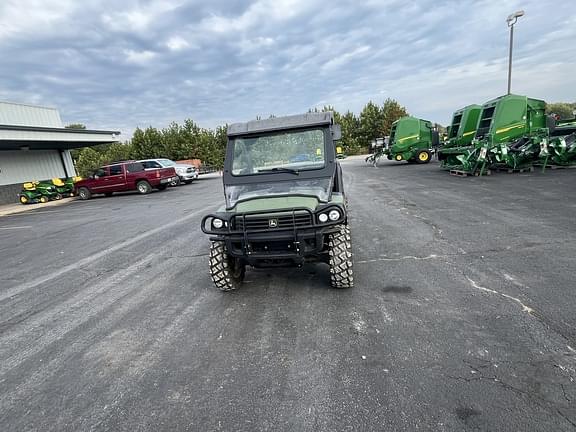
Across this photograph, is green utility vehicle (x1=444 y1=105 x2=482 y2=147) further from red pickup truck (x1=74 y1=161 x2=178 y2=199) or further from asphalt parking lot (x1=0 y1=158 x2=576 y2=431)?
red pickup truck (x1=74 y1=161 x2=178 y2=199)

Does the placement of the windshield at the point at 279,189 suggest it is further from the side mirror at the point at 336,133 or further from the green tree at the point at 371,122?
the green tree at the point at 371,122

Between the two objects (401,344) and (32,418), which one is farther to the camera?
(401,344)

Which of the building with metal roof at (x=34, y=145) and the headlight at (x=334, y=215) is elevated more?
the building with metal roof at (x=34, y=145)

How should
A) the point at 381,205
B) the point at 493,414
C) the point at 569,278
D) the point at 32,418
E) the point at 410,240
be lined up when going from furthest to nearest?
the point at 381,205 → the point at 410,240 → the point at 569,278 → the point at 32,418 → the point at 493,414

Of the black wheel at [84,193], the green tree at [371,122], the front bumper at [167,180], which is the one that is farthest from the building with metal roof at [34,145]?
the green tree at [371,122]

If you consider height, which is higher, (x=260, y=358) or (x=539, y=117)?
(x=539, y=117)

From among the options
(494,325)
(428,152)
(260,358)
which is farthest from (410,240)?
(428,152)

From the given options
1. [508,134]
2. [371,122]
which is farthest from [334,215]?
[371,122]

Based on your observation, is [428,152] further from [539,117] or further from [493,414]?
[493,414]

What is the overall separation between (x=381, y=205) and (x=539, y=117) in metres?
9.71

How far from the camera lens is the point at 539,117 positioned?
46.2 feet

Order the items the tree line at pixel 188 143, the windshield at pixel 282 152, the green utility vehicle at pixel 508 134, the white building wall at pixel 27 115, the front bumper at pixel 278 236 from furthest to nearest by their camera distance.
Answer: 1. the tree line at pixel 188 143
2. the white building wall at pixel 27 115
3. the green utility vehicle at pixel 508 134
4. the windshield at pixel 282 152
5. the front bumper at pixel 278 236

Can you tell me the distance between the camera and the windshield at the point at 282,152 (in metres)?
4.80

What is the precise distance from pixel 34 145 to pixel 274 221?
24735 mm
